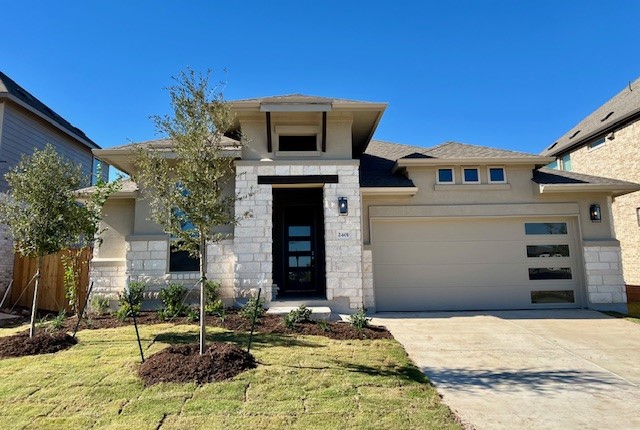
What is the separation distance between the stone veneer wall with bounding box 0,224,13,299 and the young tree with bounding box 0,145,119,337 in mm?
5688

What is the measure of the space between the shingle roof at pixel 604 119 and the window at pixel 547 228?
20.0ft

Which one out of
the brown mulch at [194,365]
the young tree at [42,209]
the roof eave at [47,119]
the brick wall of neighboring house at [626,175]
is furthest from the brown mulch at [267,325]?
the brick wall of neighboring house at [626,175]

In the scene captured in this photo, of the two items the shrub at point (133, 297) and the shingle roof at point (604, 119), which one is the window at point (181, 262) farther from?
the shingle roof at point (604, 119)

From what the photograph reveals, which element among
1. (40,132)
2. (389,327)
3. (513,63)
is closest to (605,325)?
(389,327)

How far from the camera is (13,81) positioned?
14.0m

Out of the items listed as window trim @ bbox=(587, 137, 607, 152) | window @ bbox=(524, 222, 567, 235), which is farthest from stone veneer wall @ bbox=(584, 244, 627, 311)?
window trim @ bbox=(587, 137, 607, 152)

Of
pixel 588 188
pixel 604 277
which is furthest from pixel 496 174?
pixel 604 277

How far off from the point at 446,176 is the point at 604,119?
31.2 ft

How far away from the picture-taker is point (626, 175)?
1352 centimetres

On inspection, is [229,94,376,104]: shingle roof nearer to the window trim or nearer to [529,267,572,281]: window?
[529,267,572,281]: window

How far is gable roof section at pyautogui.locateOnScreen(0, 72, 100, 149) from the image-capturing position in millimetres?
12078

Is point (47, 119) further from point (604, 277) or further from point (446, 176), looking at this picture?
point (604, 277)

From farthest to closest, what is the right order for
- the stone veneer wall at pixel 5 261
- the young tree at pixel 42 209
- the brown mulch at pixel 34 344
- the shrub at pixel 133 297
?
1. the stone veneer wall at pixel 5 261
2. the shrub at pixel 133 297
3. the young tree at pixel 42 209
4. the brown mulch at pixel 34 344

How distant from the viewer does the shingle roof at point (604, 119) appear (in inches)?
541
